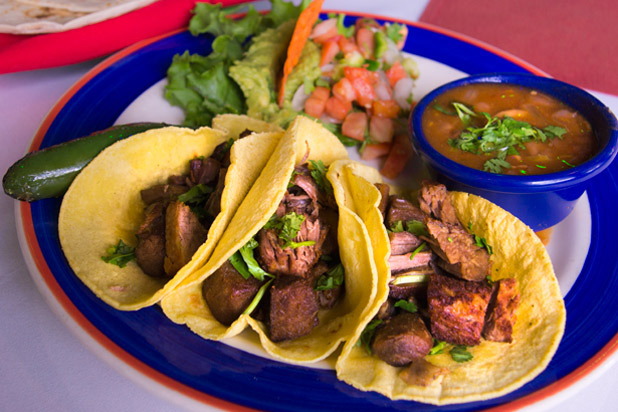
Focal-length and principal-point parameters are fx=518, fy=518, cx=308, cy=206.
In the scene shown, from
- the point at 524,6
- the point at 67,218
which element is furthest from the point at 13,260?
the point at 524,6

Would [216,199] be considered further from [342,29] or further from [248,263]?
[342,29]

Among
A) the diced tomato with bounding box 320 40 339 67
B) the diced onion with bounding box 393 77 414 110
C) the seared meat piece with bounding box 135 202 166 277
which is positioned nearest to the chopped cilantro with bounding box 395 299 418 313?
the seared meat piece with bounding box 135 202 166 277

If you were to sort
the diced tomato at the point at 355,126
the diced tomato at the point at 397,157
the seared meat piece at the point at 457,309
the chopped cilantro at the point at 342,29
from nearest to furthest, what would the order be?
1. the seared meat piece at the point at 457,309
2. the diced tomato at the point at 397,157
3. the diced tomato at the point at 355,126
4. the chopped cilantro at the point at 342,29

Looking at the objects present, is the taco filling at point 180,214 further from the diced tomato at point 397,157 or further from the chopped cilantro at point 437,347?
the chopped cilantro at point 437,347

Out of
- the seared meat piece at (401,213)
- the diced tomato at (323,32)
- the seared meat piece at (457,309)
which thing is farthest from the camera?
the diced tomato at (323,32)

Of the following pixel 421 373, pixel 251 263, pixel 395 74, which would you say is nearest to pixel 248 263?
pixel 251 263

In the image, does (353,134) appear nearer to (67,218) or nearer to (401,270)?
(401,270)

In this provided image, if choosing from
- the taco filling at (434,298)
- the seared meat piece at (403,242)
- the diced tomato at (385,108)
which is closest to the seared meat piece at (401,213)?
the taco filling at (434,298)
